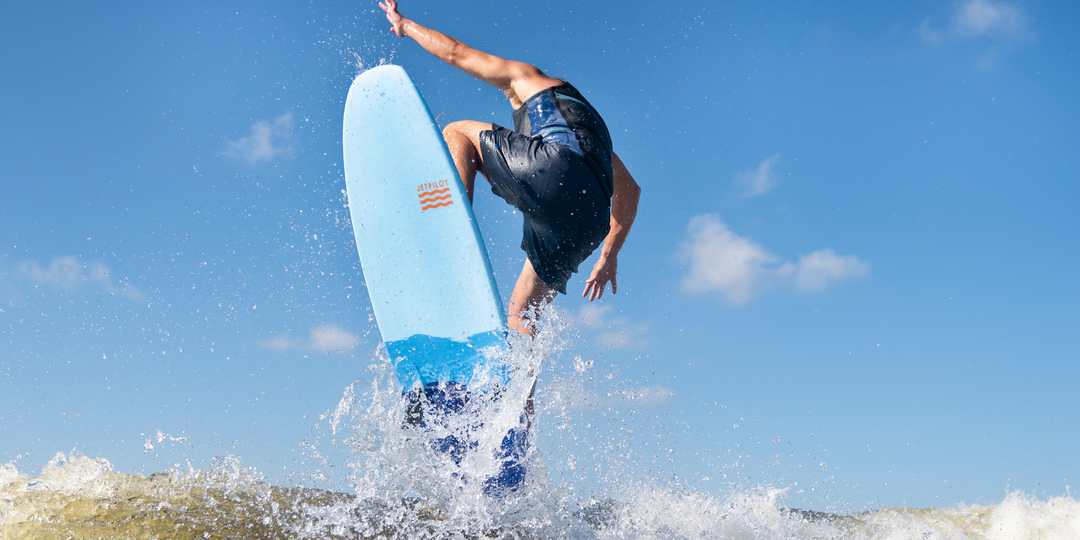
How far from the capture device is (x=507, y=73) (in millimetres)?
3537

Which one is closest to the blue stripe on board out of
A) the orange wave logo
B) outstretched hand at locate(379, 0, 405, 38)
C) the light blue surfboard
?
the light blue surfboard

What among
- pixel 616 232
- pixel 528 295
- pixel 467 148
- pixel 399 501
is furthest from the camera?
pixel 616 232

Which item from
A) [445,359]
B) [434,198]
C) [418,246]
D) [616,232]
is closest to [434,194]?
[434,198]

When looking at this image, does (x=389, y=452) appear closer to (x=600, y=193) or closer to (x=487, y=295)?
(x=487, y=295)

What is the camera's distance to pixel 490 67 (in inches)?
139

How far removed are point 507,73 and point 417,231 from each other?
1.10m

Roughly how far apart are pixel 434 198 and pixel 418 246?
0.31 metres

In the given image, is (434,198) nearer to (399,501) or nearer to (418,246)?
(418,246)

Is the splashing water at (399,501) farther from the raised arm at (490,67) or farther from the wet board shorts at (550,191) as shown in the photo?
the raised arm at (490,67)

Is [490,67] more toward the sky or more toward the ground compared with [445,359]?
more toward the sky

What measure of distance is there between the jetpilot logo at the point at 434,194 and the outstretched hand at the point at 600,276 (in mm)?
1188

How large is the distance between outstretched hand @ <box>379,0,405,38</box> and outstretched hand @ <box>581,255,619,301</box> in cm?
198

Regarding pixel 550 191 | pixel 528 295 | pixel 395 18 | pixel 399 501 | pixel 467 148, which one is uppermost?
pixel 395 18

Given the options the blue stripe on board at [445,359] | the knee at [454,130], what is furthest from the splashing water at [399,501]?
the knee at [454,130]
